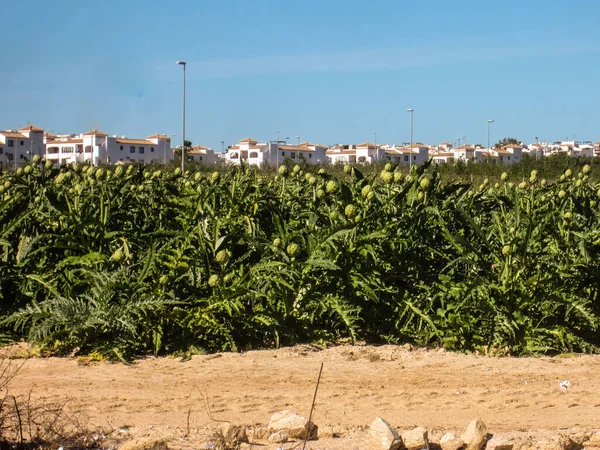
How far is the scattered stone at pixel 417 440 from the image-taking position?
149 inches

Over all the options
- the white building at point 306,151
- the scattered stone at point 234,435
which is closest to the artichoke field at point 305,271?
the scattered stone at point 234,435

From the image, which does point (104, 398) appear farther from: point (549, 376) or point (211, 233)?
point (549, 376)

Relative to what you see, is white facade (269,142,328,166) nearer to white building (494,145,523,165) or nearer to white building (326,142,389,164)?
white building (326,142,389,164)

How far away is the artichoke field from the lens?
5.57 m

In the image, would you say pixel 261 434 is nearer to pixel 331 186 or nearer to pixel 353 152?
pixel 331 186

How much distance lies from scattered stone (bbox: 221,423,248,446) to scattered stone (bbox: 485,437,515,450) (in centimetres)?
109

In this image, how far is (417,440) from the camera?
3.80m

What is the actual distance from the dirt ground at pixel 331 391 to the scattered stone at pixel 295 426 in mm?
64

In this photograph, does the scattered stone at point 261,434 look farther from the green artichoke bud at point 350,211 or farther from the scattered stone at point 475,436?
the green artichoke bud at point 350,211

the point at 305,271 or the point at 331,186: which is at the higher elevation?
the point at 331,186

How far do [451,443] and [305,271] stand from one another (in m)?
Answer: 2.02

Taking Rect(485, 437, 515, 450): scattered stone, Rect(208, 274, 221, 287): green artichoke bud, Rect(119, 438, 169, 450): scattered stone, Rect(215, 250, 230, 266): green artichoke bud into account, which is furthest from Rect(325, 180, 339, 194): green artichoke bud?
Rect(119, 438, 169, 450): scattered stone

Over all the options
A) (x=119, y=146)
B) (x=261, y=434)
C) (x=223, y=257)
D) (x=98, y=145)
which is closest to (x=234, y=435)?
(x=261, y=434)

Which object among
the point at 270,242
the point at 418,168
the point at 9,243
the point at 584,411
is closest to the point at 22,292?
the point at 9,243
